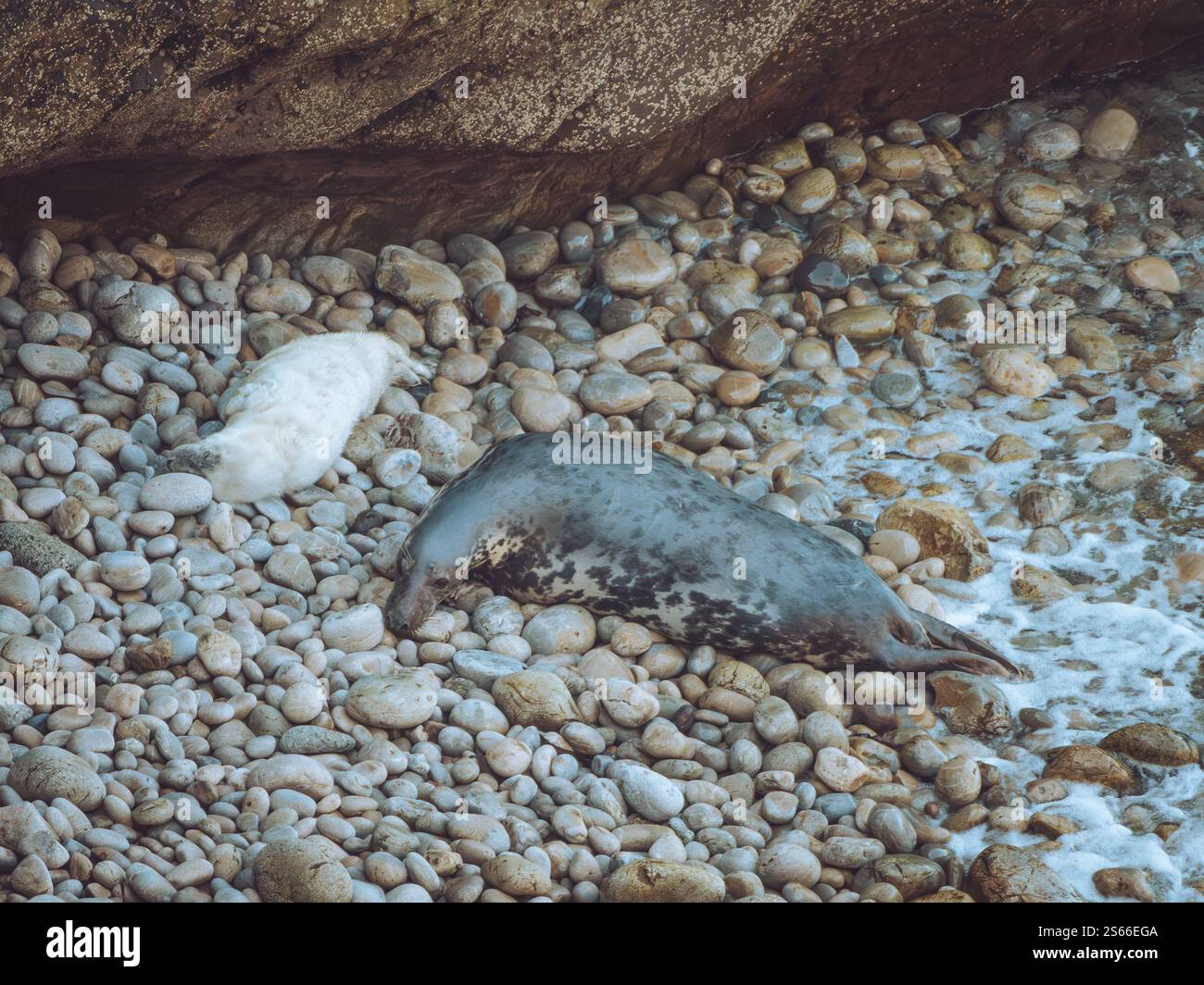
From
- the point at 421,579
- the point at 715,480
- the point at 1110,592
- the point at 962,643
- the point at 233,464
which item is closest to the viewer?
the point at 421,579

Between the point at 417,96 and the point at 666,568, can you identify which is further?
the point at 417,96

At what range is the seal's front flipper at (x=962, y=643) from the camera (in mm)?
4297

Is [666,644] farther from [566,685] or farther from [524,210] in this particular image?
[524,210]

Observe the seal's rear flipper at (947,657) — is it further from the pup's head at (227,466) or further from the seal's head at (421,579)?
the pup's head at (227,466)

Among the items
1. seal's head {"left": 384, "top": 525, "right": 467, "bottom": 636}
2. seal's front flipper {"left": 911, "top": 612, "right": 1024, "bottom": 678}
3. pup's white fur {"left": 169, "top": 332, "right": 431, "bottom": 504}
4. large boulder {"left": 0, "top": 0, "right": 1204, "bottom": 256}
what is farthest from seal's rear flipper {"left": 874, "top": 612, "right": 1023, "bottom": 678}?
large boulder {"left": 0, "top": 0, "right": 1204, "bottom": 256}

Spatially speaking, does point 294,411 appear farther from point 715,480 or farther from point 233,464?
point 715,480

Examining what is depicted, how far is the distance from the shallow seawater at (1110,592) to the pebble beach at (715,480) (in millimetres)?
14

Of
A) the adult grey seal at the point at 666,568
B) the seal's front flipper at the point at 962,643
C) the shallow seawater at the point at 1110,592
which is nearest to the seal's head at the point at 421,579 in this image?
the adult grey seal at the point at 666,568

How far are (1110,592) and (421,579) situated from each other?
2.32 m

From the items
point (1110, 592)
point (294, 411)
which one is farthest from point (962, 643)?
point (294, 411)

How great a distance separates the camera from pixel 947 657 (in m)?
4.28

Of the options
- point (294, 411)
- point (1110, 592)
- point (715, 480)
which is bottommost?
point (1110, 592)

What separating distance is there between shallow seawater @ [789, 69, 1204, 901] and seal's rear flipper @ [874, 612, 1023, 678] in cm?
8

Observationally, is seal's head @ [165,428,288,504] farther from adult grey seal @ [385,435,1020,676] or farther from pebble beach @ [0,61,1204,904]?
adult grey seal @ [385,435,1020,676]
